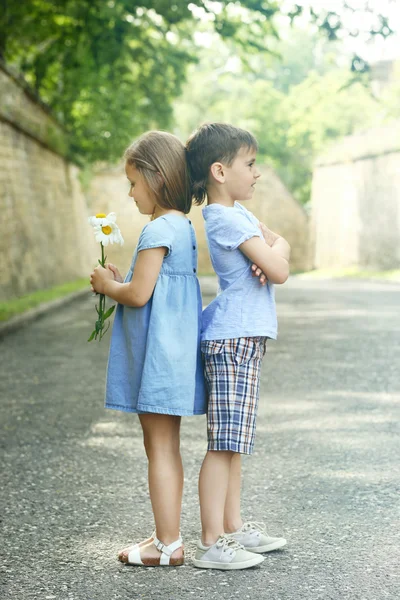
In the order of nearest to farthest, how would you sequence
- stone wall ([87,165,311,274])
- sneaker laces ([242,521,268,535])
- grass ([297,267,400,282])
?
sneaker laces ([242,521,268,535])
grass ([297,267,400,282])
stone wall ([87,165,311,274])

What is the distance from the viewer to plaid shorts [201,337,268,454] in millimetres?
3477

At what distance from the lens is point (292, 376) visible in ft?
27.2

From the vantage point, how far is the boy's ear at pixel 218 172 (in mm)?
3549

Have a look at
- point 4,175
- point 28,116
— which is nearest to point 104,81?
point 28,116

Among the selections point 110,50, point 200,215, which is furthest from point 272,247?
point 200,215

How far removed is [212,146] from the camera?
139 inches

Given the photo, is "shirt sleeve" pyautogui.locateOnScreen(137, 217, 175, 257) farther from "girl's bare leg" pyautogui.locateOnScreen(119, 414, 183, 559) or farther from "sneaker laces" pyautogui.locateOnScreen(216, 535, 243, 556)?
"sneaker laces" pyautogui.locateOnScreen(216, 535, 243, 556)

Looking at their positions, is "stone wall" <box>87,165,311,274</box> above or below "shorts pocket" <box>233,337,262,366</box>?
above

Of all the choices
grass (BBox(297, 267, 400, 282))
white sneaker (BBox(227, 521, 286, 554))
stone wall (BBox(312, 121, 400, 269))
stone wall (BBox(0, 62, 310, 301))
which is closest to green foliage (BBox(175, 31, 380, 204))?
stone wall (BBox(312, 121, 400, 269))

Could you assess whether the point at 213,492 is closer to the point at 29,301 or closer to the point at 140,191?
the point at 140,191

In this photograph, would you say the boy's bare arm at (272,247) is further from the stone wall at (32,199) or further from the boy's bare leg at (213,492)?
the stone wall at (32,199)

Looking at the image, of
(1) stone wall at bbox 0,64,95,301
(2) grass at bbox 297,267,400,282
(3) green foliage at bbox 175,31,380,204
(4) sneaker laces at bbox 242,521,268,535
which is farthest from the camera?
(3) green foliage at bbox 175,31,380,204

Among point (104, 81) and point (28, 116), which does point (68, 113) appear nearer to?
point (104, 81)

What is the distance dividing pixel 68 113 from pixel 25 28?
608 cm
